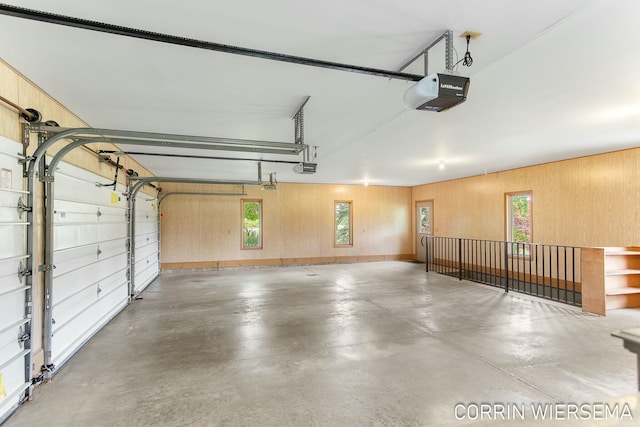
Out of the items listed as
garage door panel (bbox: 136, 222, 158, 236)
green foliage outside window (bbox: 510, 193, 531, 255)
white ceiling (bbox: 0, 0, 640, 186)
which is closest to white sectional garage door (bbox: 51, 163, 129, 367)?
white ceiling (bbox: 0, 0, 640, 186)

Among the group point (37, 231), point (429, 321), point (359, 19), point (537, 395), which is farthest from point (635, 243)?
point (37, 231)

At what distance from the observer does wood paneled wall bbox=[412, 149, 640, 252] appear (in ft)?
17.3

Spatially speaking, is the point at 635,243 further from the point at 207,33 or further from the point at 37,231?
the point at 37,231

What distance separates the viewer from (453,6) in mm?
1719

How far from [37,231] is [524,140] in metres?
5.93

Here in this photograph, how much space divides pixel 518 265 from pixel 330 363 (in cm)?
534

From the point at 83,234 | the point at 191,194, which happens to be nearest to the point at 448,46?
the point at 83,234

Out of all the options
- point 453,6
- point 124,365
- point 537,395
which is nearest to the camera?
point 453,6

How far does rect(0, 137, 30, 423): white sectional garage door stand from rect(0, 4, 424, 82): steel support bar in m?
1.16

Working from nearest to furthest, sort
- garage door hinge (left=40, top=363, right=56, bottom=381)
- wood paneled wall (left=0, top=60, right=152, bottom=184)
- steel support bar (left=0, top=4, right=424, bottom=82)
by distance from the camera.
Answer: steel support bar (left=0, top=4, right=424, bottom=82)
wood paneled wall (left=0, top=60, right=152, bottom=184)
garage door hinge (left=40, top=363, right=56, bottom=381)

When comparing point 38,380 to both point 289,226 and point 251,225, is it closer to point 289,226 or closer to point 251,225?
point 251,225

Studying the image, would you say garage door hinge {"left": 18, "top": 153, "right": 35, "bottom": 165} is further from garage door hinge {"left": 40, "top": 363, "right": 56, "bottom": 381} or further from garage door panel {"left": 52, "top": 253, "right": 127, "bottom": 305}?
garage door hinge {"left": 40, "top": 363, "right": 56, "bottom": 381}

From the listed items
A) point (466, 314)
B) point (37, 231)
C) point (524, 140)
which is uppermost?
point (524, 140)

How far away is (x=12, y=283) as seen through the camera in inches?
93.0
